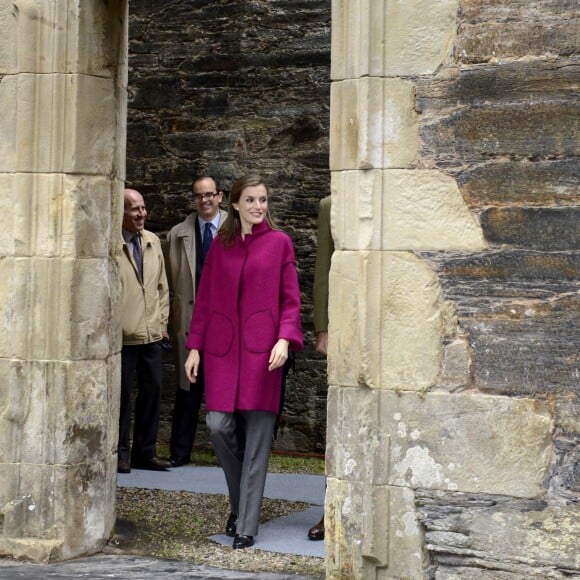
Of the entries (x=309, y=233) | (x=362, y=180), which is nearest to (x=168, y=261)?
(x=309, y=233)

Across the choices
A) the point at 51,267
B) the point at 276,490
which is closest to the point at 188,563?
the point at 51,267

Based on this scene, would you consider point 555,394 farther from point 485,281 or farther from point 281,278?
point 281,278

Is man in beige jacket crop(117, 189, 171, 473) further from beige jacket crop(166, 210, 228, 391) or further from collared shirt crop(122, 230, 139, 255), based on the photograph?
beige jacket crop(166, 210, 228, 391)

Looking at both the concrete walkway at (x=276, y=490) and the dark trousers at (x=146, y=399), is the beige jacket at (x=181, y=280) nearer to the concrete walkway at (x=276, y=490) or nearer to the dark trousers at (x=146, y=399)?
the dark trousers at (x=146, y=399)

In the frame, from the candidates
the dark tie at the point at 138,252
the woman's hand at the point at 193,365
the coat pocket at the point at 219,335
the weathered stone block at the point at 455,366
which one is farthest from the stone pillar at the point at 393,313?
the dark tie at the point at 138,252

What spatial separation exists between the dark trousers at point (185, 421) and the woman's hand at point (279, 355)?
2458 millimetres

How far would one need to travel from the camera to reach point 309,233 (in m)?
8.80

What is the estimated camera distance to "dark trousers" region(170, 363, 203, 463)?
798 cm

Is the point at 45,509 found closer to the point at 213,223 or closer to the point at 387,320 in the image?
the point at 387,320

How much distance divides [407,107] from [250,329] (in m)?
1.51

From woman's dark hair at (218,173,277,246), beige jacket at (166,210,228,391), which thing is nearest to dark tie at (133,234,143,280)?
beige jacket at (166,210,228,391)

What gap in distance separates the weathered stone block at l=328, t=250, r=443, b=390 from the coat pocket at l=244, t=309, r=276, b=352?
0.97 m

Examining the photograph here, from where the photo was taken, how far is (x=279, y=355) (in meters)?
5.54

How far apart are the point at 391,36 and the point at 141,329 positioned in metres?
3.42
